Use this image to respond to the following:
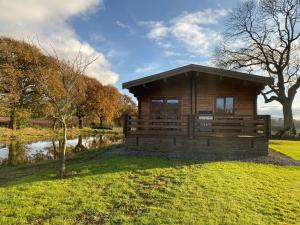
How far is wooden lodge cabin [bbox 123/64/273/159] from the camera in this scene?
39.3 feet

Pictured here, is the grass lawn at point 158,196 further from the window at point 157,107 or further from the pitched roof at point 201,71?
the window at point 157,107

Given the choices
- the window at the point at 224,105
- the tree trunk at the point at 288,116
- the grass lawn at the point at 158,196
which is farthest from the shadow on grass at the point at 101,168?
the tree trunk at the point at 288,116

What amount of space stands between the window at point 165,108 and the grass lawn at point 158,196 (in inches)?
229

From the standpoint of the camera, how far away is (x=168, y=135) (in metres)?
12.9

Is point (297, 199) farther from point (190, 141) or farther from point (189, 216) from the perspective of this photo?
point (190, 141)

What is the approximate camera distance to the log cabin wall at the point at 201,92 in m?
14.5

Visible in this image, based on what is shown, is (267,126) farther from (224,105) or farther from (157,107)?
(157,107)

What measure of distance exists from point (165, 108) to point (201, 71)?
3.15 meters

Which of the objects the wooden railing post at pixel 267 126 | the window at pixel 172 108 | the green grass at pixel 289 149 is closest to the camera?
the wooden railing post at pixel 267 126

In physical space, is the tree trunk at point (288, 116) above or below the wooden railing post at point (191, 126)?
above

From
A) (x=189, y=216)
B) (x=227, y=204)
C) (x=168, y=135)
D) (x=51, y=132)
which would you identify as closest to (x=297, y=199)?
(x=227, y=204)

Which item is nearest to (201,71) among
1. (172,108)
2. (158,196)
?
(172,108)

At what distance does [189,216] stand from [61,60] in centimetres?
897

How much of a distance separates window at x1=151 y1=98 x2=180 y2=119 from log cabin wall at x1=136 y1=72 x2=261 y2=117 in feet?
0.80
